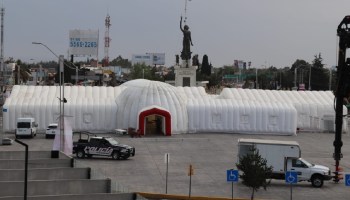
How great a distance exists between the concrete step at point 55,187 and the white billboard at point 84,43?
335 feet

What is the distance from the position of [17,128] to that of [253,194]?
27.5 m

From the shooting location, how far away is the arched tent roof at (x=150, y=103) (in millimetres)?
55562

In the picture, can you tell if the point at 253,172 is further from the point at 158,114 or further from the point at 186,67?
the point at 186,67

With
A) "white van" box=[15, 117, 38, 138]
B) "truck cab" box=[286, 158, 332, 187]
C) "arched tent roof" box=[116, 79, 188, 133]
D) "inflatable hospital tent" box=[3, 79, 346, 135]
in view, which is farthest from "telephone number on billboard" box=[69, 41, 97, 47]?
"truck cab" box=[286, 158, 332, 187]

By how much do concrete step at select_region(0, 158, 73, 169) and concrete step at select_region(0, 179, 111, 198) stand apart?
3.02 meters

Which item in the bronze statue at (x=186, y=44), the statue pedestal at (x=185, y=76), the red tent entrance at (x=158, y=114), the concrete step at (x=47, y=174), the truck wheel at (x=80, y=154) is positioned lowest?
the truck wheel at (x=80, y=154)

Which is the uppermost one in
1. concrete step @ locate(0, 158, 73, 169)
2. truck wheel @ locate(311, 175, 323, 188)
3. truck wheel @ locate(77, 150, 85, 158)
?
concrete step @ locate(0, 158, 73, 169)

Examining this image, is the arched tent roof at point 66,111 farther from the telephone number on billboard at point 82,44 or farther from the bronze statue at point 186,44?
the telephone number on billboard at point 82,44

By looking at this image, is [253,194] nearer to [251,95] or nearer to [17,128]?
[17,128]

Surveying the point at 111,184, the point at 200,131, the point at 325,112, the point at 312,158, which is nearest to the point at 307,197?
the point at 111,184

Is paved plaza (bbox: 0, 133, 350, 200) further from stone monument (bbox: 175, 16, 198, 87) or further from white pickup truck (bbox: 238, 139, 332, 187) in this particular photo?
stone monument (bbox: 175, 16, 198, 87)

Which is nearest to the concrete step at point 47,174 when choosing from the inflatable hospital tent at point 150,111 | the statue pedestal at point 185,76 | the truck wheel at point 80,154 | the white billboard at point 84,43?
the truck wheel at point 80,154

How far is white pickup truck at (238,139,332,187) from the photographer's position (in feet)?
109

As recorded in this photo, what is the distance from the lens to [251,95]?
2512 inches
